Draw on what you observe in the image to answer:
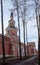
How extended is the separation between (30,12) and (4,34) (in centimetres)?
44

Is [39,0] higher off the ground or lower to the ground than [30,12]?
higher

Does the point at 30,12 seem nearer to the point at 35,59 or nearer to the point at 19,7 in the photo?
the point at 19,7

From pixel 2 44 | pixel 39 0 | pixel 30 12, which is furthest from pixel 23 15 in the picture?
pixel 2 44

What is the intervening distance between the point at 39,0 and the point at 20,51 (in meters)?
0.68

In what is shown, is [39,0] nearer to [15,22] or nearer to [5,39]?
[15,22]

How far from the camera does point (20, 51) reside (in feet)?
6.44

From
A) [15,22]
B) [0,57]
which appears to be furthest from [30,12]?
[0,57]

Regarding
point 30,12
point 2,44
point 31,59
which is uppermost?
point 30,12

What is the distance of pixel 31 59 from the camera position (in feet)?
6.28

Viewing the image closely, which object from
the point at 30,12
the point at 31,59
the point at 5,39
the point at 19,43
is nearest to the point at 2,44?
the point at 5,39

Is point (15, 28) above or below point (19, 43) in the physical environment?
above

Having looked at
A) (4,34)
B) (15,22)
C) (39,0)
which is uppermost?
(39,0)

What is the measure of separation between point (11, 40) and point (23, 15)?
14.0 inches

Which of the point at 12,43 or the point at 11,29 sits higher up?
the point at 11,29
